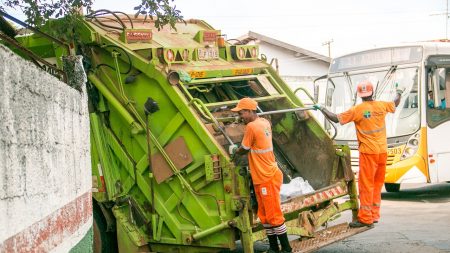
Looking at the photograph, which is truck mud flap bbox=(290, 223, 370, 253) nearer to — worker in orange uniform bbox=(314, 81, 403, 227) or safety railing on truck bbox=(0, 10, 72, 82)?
worker in orange uniform bbox=(314, 81, 403, 227)

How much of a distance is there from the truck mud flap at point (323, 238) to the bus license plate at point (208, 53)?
225cm

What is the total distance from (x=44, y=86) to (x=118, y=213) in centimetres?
336

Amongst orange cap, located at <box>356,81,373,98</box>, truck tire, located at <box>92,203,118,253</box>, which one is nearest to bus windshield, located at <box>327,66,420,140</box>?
orange cap, located at <box>356,81,373,98</box>

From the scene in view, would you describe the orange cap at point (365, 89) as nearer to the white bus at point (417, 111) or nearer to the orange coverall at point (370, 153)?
the orange coverall at point (370, 153)

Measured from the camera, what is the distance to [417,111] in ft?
38.4

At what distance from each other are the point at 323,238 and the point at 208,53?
2.40 metres

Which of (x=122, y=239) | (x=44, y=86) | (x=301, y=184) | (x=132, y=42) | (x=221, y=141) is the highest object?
(x=132, y=42)

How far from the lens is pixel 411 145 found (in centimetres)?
1161

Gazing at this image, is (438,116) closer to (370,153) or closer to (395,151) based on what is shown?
(395,151)

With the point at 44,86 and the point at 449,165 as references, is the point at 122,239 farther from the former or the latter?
the point at 449,165

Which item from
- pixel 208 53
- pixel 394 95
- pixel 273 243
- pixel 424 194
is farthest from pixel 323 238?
pixel 424 194

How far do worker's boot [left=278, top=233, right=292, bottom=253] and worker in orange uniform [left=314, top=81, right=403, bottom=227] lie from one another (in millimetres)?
1147

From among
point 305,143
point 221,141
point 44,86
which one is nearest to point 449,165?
point 305,143

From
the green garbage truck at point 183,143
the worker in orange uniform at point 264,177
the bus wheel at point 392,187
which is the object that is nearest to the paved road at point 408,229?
the bus wheel at point 392,187
